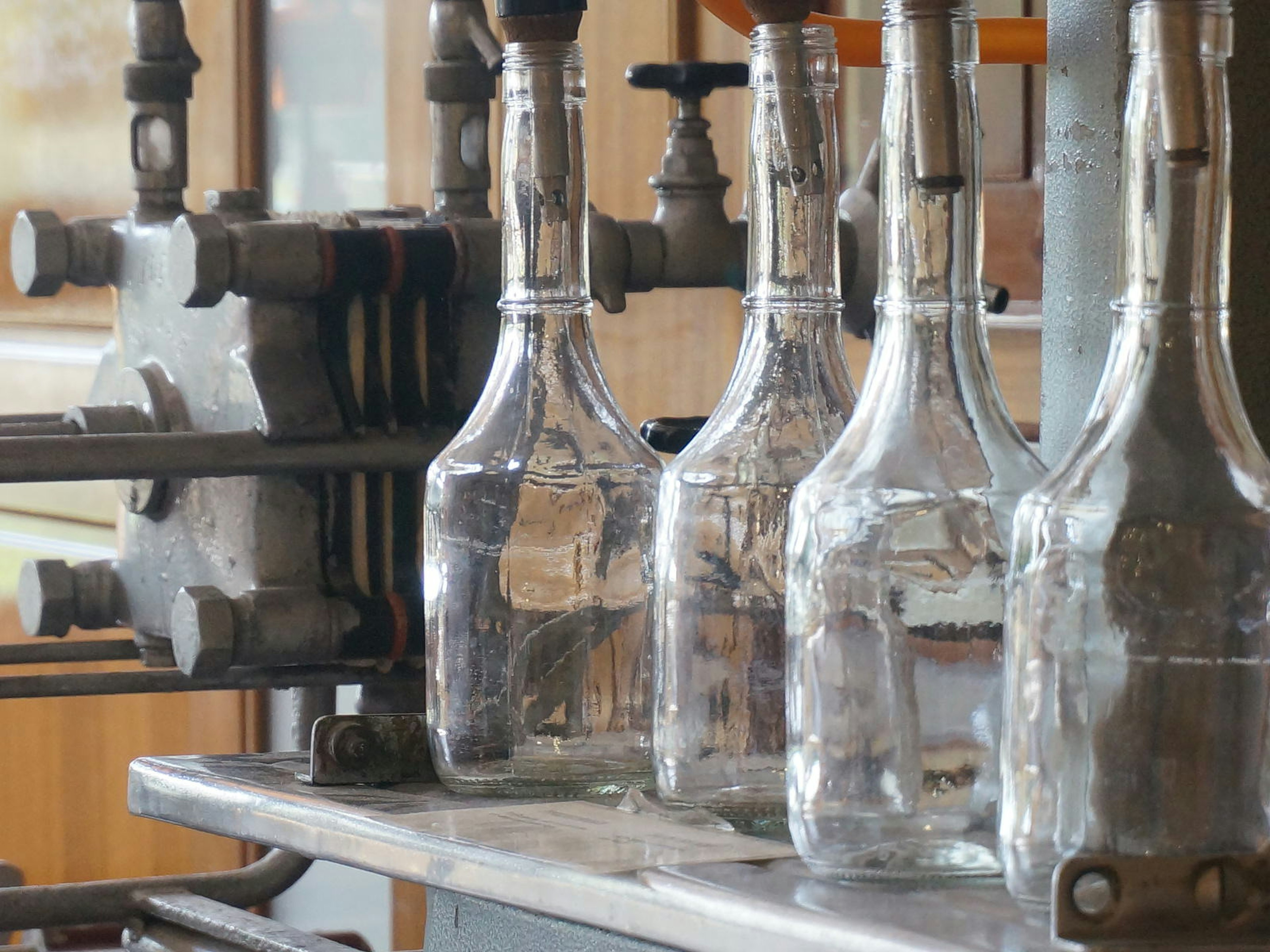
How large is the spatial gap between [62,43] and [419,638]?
4.75ft

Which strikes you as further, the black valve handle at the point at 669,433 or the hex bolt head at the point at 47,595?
the hex bolt head at the point at 47,595

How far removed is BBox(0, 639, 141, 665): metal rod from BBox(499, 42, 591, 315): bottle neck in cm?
60

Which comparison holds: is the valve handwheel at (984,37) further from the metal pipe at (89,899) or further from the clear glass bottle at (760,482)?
the metal pipe at (89,899)

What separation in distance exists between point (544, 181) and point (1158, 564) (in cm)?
22

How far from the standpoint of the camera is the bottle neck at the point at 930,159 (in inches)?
16.0

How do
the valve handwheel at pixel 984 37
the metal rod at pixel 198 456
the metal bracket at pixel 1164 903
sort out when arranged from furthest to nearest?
the metal rod at pixel 198 456
the valve handwheel at pixel 984 37
the metal bracket at pixel 1164 903

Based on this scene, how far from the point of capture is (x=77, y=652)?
109 centimetres

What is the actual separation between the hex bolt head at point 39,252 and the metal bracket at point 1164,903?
2.78 ft

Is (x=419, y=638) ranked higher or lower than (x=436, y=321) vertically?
lower

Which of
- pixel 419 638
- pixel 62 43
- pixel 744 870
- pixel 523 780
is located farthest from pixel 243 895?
pixel 62 43

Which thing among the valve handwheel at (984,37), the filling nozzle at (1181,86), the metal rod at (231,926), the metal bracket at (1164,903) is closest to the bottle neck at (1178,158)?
the filling nozzle at (1181,86)

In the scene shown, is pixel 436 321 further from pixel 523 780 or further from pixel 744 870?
pixel 744 870

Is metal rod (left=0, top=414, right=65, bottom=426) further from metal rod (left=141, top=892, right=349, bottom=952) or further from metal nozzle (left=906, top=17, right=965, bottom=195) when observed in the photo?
metal nozzle (left=906, top=17, right=965, bottom=195)

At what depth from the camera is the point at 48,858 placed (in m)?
2.17
